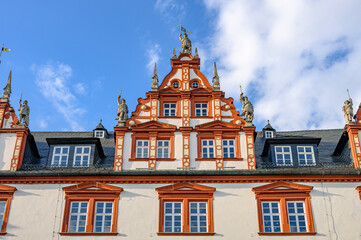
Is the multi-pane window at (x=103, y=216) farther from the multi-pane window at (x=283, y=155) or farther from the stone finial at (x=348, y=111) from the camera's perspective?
the stone finial at (x=348, y=111)

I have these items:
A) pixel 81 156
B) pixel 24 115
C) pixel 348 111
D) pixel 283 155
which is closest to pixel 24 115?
pixel 24 115

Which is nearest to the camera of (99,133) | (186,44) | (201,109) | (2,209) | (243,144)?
(2,209)

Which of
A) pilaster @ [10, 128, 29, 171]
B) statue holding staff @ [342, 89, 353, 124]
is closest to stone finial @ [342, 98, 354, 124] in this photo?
statue holding staff @ [342, 89, 353, 124]

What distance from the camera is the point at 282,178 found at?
28.5 metres

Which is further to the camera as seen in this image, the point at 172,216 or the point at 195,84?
the point at 195,84

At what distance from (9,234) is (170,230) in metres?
8.01

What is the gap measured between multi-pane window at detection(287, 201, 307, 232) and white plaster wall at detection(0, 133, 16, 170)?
15148 mm

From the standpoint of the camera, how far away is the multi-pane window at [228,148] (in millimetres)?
29594

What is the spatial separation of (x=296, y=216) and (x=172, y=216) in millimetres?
6262

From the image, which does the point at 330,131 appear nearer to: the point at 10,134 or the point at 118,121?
the point at 118,121

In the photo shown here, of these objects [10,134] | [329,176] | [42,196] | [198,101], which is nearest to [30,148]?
[10,134]

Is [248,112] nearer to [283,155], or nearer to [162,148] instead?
[283,155]

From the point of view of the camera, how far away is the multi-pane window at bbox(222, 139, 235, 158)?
97.1 ft

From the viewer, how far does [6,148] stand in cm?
3009
